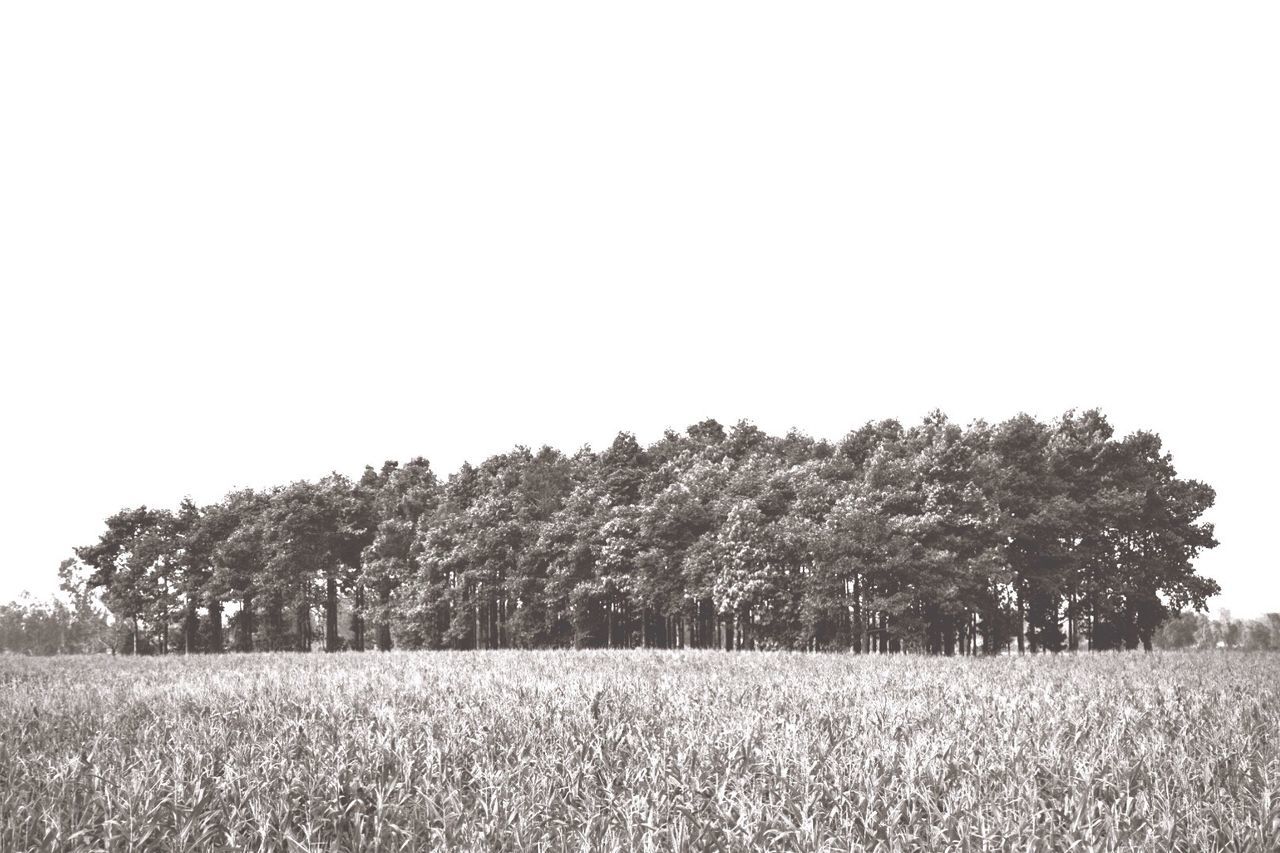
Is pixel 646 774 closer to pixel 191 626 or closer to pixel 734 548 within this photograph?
pixel 734 548

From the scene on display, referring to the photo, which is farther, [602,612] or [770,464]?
[602,612]

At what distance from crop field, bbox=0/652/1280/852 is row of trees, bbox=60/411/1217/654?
29.8 meters

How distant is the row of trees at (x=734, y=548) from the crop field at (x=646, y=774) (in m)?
29.8

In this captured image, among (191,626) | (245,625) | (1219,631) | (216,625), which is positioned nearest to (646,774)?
(245,625)

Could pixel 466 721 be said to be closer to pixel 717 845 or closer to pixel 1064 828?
pixel 717 845

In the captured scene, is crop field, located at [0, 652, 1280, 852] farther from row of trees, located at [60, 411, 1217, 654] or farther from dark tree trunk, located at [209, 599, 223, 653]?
dark tree trunk, located at [209, 599, 223, 653]

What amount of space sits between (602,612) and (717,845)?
49.9 metres

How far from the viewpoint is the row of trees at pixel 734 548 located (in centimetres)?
4031

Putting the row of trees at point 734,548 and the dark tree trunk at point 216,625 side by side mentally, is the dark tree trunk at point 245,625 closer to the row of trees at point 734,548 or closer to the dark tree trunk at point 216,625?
the row of trees at point 734,548

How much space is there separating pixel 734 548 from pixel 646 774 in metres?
37.3

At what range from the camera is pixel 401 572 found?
57.2m

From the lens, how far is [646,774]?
618cm

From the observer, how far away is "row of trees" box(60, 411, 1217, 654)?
40.3 meters

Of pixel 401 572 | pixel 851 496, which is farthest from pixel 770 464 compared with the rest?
pixel 401 572
